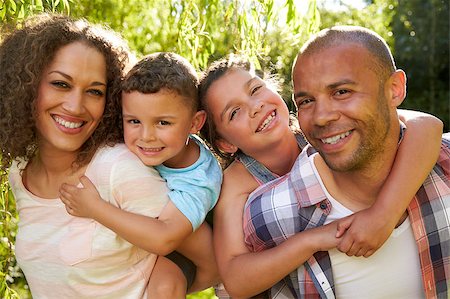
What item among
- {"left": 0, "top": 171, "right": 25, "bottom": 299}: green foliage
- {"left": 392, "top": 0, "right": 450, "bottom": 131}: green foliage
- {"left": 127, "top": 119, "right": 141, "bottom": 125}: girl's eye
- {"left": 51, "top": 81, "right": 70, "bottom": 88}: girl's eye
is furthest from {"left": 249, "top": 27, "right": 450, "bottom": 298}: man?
{"left": 392, "top": 0, "right": 450, "bottom": 131}: green foliage

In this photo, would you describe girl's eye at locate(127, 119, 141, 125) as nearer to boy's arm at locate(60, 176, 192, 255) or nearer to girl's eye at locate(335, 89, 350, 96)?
boy's arm at locate(60, 176, 192, 255)

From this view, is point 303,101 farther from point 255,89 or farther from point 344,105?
point 255,89

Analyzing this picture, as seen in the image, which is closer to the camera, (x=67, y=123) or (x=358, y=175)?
(x=358, y=175)

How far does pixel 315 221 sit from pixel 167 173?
549 millimetres

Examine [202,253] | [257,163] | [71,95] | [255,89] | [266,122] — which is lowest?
[202,253]

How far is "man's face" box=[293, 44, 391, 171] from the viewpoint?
2.33 meters

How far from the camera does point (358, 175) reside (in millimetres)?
2453

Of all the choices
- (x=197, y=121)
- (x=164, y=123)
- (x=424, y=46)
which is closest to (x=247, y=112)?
(x=197, y=121)

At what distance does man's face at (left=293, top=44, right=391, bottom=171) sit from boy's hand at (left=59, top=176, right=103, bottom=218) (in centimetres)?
72

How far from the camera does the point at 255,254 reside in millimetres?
2490

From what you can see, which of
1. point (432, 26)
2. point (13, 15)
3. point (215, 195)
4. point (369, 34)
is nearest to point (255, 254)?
point (215, 195)

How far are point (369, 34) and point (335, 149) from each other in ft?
1.26

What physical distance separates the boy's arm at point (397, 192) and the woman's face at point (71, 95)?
0.93m

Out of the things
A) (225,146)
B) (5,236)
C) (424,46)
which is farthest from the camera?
(424,46)
